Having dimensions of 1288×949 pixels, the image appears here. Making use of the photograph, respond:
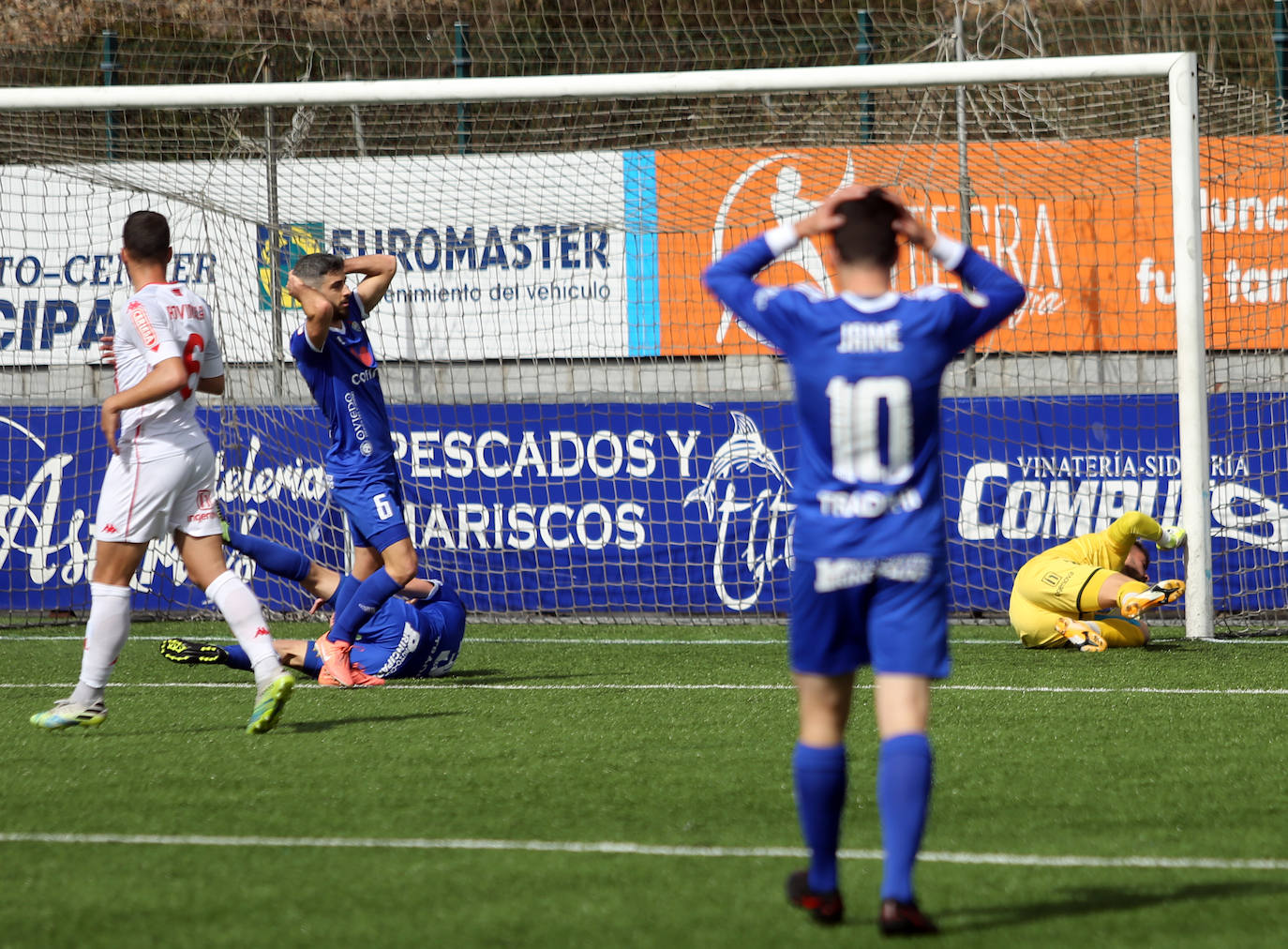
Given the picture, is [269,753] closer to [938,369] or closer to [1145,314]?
[938,369]

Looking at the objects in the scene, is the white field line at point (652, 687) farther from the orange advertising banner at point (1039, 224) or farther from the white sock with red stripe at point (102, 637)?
the orange advertising banner at point (1039, 224)

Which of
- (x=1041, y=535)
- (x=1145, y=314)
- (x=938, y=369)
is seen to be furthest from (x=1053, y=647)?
(x=938, y=369)

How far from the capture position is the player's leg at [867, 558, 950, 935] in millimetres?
3010

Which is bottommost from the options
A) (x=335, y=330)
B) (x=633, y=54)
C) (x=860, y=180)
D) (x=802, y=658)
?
(x=802, y=658)

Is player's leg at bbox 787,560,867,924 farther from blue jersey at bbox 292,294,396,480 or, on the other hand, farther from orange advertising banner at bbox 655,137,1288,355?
orange advertising banner at bbox 655,137,1288,355

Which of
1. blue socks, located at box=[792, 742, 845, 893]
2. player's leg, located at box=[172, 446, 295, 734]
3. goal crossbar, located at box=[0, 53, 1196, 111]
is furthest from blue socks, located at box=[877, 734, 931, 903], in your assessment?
goal crossbar, located at box=[0, 53, 1196, 111]

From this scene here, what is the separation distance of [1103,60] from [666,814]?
5.64 meters

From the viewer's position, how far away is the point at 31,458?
10180 mm

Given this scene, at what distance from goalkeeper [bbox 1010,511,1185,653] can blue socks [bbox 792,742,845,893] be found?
488cm

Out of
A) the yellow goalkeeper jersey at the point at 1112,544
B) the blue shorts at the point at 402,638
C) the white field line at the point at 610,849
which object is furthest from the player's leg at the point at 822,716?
Result: the yellow goalkeeper jersey at the point at 1112,544

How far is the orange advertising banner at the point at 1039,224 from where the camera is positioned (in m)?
10.3

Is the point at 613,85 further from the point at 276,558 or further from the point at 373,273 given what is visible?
the point at 276,558

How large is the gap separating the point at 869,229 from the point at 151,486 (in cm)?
330

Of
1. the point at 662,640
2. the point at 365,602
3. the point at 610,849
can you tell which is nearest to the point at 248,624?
the point at 365,602
